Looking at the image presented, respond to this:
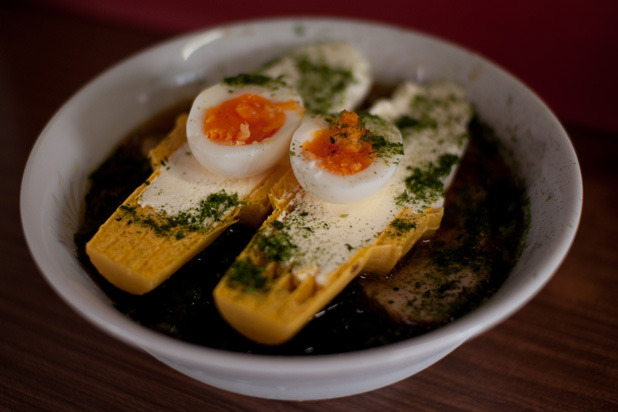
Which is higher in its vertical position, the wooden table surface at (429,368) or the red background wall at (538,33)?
the red background wall at (538,33)

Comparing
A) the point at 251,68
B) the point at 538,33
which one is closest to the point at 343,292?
the point at 251,68

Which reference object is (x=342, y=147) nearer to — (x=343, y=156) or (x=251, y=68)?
(x=343, y=156)

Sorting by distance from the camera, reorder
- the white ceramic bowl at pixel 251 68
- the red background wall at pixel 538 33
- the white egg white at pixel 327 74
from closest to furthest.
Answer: the white ceramic bowl at pixel 251 68
the white egg white at pixel 327 74
the red background wall at pixel 538 33

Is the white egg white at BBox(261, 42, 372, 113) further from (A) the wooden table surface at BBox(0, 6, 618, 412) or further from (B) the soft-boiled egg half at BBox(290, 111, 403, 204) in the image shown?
(A) the wooden table surface at BBox(0, 6, 618, 412)

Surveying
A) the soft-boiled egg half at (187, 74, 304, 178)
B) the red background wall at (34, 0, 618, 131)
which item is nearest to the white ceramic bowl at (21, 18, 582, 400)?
the soft-boiled egg half at (187, 74, 304, 178)

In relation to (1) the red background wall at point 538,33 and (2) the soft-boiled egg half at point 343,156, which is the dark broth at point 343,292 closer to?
(2) the soft-boiled egg half at point 343,156

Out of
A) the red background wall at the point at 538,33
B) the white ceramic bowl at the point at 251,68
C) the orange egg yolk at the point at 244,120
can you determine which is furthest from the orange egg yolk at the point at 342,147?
the red background wall at the point at 538,33
